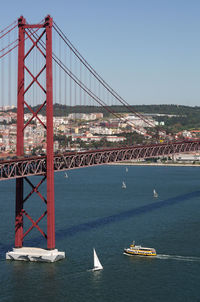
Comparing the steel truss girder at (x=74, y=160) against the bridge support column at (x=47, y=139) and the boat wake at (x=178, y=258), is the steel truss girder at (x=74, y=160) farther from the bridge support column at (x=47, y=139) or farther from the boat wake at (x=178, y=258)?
the boat wake at (x=178, y=258)

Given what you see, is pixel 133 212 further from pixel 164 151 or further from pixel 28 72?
pixel 28 72

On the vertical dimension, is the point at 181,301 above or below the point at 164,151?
below

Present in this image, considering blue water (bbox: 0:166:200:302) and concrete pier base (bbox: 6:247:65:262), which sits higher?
concrete pier base (bbox: 6:247:65:262)

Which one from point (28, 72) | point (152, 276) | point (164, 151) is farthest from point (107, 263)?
point (164, 151)

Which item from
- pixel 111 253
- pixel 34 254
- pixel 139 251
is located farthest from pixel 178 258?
pixel 34 254

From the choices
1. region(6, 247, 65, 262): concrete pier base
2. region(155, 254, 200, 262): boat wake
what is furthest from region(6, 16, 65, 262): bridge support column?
region(155, 254, 200, 262): boat wake

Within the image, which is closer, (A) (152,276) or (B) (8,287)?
(B) (8,287)

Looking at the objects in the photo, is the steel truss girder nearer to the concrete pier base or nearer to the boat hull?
the concrete pier base

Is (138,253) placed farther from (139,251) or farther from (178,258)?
(178,258)
